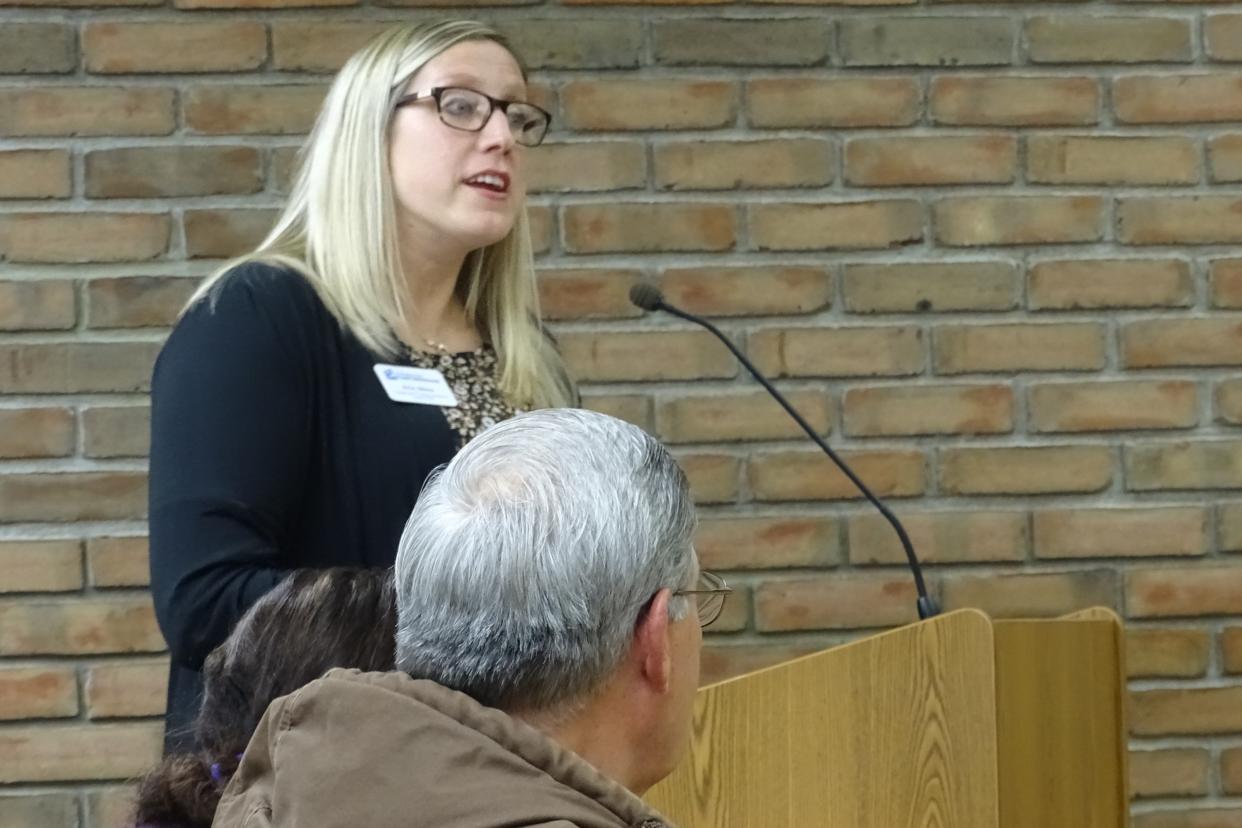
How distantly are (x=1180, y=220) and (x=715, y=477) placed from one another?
0.84m

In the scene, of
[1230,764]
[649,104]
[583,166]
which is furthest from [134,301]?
[1230,764]

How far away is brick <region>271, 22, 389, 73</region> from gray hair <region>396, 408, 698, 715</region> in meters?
1.41

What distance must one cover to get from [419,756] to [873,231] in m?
1.63

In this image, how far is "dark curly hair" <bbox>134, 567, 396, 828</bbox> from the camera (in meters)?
1.01

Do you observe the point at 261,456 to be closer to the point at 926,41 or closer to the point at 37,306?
the point at 37,306

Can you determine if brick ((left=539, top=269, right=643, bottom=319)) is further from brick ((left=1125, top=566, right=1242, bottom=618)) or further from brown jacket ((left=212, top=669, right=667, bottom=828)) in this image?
brown jacket ((left=212, top=669, right=667, bottom=828))

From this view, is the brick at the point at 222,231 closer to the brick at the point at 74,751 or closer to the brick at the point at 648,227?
the brick at the point at 648,227

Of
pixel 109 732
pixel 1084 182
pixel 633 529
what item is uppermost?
pixel 1084 182

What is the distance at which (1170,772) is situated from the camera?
2.32 metres

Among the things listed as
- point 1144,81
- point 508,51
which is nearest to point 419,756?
point 508,51

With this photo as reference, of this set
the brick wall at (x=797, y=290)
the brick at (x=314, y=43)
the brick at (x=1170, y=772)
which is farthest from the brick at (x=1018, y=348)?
the brick at (x=314, y=43)

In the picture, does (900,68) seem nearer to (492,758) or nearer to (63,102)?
(63,102)

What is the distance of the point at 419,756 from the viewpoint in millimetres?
803

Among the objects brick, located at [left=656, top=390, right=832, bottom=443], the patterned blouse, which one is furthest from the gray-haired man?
brick, located at [left=656, top=390, right=832, bottom=443]
